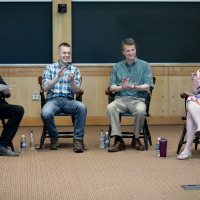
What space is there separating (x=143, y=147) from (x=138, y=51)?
7.30ft

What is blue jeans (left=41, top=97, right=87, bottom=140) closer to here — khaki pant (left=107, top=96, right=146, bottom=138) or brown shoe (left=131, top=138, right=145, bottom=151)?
khaki pant (left=107, top=96, right=146, bottom=138)

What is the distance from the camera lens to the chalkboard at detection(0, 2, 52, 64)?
7.69m

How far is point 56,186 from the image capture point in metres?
4.42

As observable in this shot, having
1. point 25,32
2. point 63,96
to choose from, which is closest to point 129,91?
point 63,96

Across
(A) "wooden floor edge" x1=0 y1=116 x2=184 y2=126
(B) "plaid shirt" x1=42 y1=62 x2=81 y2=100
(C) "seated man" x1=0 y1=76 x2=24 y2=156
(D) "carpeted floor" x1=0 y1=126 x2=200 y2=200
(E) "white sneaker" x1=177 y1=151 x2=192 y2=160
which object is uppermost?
(B) "plaid shirt" x1=42 y1=62 x2=81 y2=100

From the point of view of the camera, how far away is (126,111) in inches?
241

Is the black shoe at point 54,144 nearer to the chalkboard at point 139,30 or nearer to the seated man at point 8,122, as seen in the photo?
the seated man at point 8,122

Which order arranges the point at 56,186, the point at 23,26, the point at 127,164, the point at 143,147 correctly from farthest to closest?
the point at 23,26 → the point at 143,147 → the point at 127,164 → the point at 56,186

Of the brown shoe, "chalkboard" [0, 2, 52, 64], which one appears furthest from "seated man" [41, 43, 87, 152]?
"chalkboard" [0, 2, 52, 64]

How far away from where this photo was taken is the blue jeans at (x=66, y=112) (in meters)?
5.97

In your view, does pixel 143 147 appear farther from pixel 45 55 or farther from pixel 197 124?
pixel 45 55

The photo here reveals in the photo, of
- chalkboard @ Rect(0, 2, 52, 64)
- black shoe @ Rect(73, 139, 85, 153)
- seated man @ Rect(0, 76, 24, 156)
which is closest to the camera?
seated man @ Rect(0, 76, 24, 156)

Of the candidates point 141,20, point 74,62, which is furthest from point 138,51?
point 74,62

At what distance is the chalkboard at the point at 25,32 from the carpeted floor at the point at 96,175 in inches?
77.0
